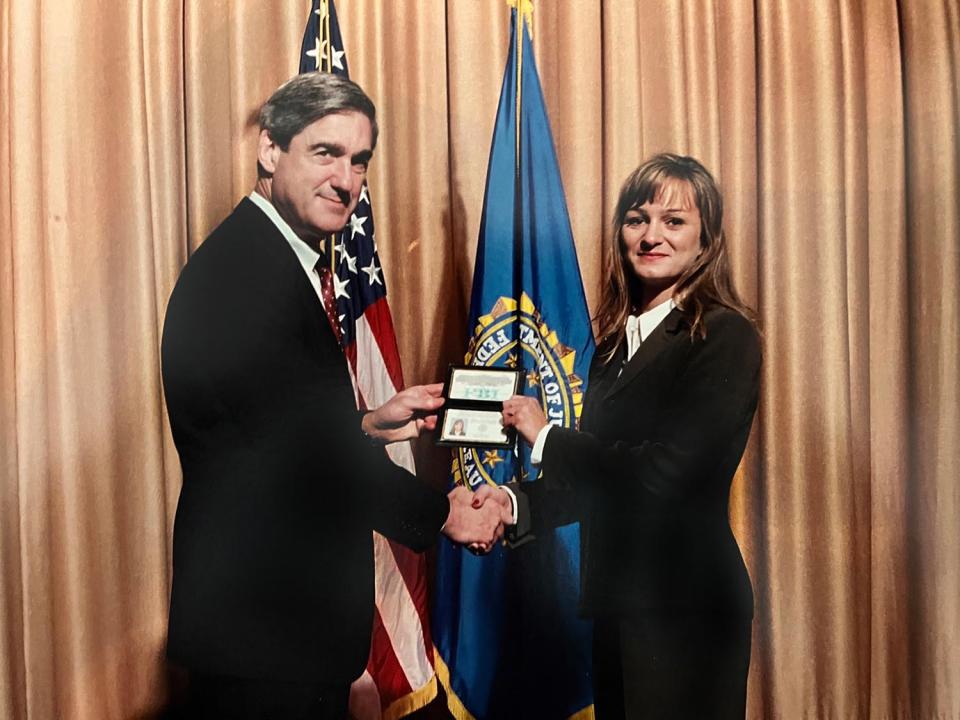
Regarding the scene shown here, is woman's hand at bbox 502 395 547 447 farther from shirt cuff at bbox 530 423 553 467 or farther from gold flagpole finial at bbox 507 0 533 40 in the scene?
gold flagpole finial at bbox 507 0 533 40

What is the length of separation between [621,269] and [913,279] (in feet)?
2.48

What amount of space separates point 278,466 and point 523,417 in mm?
548

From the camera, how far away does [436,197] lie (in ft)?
7.65

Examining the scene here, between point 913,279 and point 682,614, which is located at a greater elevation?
point 913,279

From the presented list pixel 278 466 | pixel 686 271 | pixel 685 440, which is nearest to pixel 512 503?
pixel 685 440

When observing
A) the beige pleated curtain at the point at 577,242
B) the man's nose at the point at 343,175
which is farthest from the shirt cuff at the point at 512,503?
the man's nose at the point at 343,175

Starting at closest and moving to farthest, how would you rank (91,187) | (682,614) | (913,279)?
1. (682,614)
2. (91,187)
3. (913,279)

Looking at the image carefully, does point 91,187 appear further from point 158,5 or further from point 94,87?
point 158,5

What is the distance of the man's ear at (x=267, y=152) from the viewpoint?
Result: 2.20 m

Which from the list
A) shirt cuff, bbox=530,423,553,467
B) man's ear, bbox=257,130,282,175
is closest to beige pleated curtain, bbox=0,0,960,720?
man's ear, bbox=257,130,282,175

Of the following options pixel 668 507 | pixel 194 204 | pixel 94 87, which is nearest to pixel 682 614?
pixel 668 507

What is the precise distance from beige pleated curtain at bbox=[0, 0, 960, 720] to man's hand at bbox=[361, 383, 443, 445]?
92 millimetres

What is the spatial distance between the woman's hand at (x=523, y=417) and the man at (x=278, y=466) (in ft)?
0.86

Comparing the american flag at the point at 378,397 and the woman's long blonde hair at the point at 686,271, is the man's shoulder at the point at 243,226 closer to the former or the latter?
the american flag at the point at 378,397
